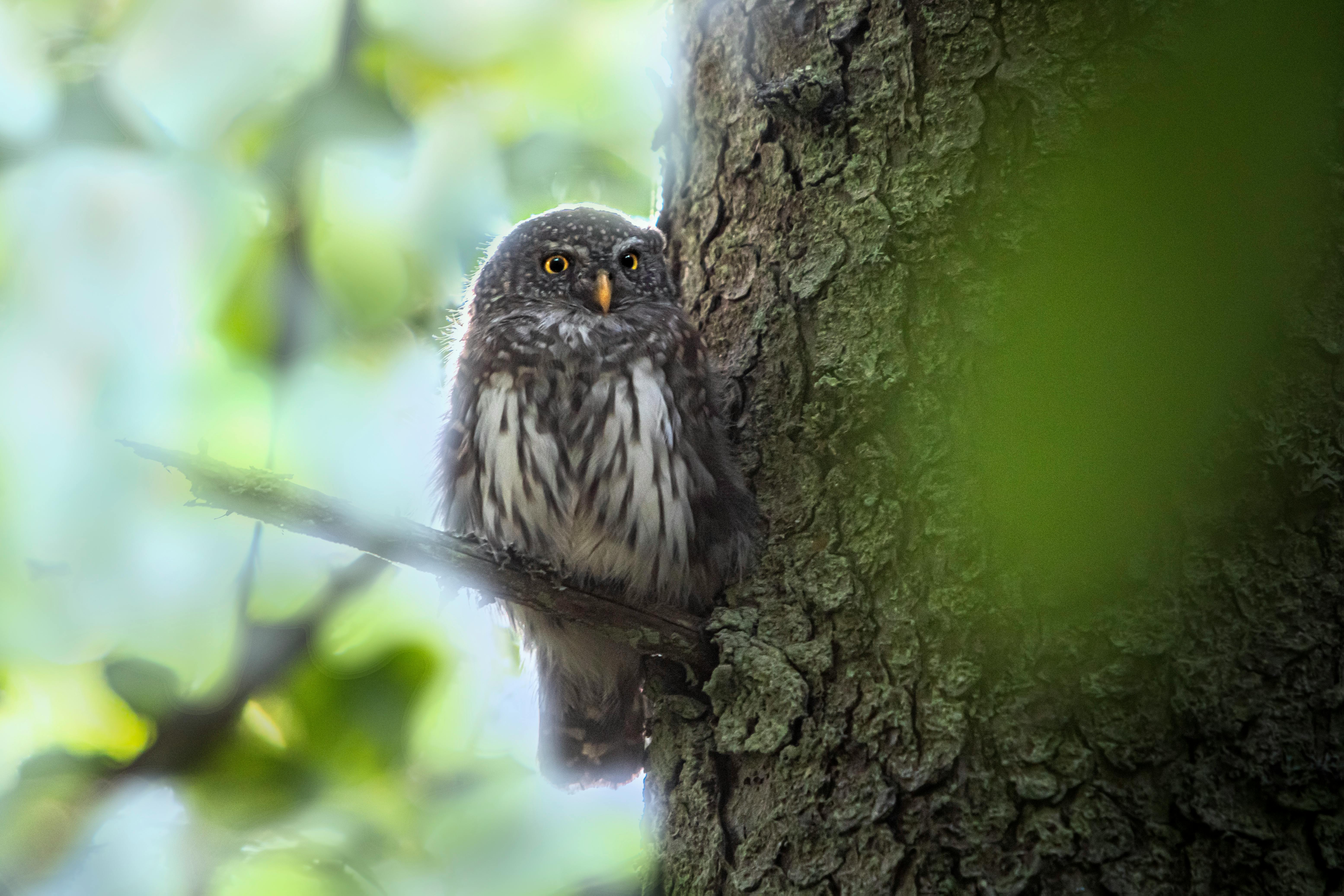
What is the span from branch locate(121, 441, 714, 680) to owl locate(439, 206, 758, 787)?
25cm

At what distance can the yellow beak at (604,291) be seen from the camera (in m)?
2.91

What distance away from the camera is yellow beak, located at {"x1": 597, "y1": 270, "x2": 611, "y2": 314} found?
2912 millimetres

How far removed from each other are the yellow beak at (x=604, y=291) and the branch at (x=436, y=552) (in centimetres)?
104

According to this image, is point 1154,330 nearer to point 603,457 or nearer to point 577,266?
point 603,457

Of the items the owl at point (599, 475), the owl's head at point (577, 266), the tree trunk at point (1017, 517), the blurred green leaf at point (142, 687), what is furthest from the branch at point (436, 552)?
the owl's head at point (577, 266)

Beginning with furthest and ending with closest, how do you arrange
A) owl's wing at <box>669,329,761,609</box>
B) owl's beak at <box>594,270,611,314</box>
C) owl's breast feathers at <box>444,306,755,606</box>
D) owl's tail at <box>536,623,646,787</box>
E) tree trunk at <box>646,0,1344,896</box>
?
owl's beak at <box>594,270,611,314</box> < owl's tail at <box>536,623,646,787</box> < owl's breast feathers at <box>444,306,755,606</box> < owl's wing at <box>669,329,761,609</box> < tree trunk at <box>646,0,1344,896</box>

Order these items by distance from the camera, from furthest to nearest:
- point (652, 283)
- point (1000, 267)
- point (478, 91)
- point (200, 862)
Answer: point (478, 91), point (652, 283), point (200, 862), point (1000, 267)

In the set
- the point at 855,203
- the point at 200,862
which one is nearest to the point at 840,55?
the point at 855,203

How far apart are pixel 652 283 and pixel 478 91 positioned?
116cm

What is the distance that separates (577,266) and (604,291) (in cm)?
21

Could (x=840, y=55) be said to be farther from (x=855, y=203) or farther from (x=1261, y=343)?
(x=1261, y=343)

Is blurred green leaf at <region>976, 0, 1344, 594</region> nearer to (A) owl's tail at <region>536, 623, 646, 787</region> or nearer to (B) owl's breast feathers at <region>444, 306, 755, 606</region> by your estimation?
(B) owl's breast feathers at <region>444, 306, 755, 606</region>

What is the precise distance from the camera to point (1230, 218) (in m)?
1.67

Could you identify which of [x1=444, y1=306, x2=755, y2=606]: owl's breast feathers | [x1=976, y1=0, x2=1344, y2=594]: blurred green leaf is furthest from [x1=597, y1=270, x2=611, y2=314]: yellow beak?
[x1=976, y1=0, x2=1344, y2=594]: blurred green leaf
